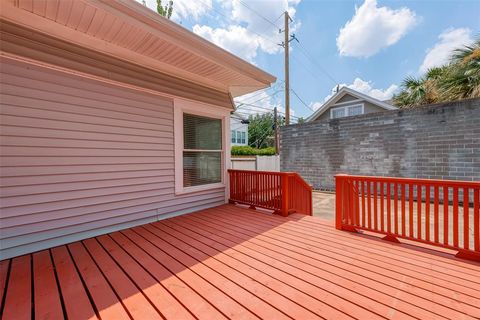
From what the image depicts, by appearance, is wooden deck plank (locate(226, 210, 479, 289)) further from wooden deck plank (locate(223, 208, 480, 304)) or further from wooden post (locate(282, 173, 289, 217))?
wooden post (locate(282, 173, 289, 217))

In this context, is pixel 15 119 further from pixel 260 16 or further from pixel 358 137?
pixel 260 16

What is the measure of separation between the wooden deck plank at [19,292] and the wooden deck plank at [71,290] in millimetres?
198

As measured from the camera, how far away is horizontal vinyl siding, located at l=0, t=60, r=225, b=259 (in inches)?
90.0

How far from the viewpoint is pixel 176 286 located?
72.2 inches

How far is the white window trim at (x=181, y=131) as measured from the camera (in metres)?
3.82

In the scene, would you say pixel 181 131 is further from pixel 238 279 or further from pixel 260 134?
pixel 260 134

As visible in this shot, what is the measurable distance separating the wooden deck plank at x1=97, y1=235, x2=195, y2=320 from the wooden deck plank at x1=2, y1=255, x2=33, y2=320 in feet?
2.22

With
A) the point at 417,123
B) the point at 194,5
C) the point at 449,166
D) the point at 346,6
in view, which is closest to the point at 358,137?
the point at 417,123

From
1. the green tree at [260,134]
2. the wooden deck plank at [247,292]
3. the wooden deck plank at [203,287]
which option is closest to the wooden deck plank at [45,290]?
the wooden deck plank at [203,287]

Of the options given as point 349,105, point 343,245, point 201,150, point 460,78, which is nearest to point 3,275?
point 201,150

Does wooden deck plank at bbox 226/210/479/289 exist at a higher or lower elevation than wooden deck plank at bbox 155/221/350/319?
lower

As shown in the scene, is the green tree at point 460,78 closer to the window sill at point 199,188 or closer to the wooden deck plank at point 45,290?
the window sill at point 199,188

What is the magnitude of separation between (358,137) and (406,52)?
6.36 meters

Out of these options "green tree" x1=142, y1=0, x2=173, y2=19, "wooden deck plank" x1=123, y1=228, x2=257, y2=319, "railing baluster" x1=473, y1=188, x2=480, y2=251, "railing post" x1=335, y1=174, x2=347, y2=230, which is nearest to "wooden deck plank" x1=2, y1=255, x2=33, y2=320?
"wooden deck plank" x1=123, y1=228, x2=257, y2=319
